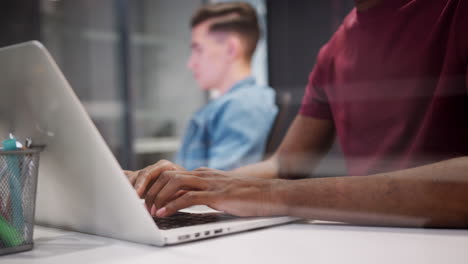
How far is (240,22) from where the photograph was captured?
6.65 feet

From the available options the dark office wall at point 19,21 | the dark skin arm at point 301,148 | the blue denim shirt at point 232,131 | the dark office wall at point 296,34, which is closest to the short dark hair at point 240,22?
the dark office wall at point 296,34

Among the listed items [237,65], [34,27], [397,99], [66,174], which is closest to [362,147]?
[397,99]

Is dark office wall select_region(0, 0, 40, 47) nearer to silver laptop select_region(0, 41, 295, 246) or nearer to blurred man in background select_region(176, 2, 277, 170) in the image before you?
blurred man in background select_region(176, 2, 277, 170)

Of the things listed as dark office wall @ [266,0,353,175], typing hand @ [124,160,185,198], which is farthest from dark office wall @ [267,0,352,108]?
typing hand @ [124,160,185,198]

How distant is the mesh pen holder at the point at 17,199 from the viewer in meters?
0.45

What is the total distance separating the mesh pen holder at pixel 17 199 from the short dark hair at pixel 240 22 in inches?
62.9

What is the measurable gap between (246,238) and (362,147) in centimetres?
53

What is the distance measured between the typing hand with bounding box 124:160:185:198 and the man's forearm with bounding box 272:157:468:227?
6.0 inches

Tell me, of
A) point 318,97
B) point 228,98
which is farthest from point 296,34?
point 318,97

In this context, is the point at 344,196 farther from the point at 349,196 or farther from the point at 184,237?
the point at 184,237

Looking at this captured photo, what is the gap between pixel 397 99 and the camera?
0.90 m

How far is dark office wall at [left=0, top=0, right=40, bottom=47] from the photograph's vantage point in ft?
7.09

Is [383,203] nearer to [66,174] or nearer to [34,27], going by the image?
[66,174]

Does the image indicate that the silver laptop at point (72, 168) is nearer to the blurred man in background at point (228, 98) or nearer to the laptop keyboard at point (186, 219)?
the laptop keyboard at point (186, 219)
